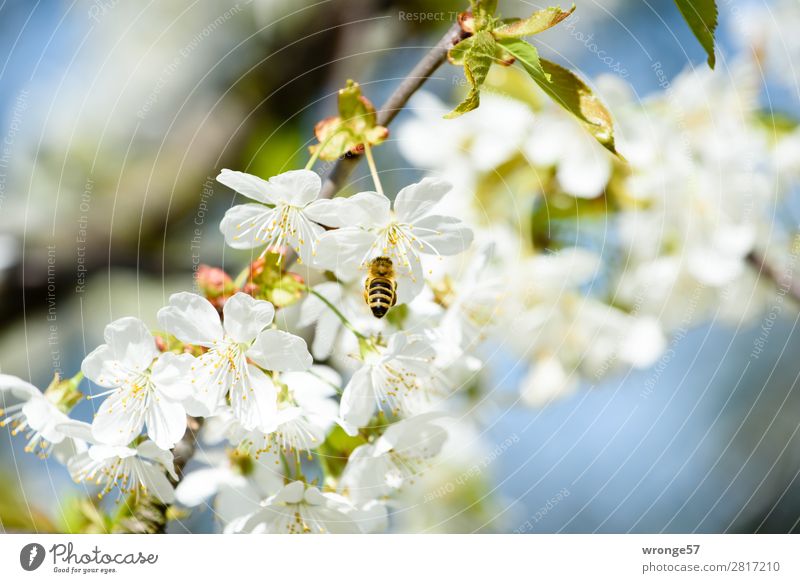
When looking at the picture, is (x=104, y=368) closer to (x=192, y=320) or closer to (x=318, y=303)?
(x=192, y=320)

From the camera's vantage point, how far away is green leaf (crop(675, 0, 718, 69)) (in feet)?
2.73

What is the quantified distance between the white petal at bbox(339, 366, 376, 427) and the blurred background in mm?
459

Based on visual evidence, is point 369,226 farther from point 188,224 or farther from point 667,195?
point 188,224

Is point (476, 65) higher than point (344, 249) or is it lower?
higher

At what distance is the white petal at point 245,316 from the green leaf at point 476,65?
312mm

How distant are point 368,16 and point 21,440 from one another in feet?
3.57

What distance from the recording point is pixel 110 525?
112 cm

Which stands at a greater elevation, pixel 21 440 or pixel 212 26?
pixel 212 26

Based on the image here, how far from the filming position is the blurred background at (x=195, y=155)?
1344mm

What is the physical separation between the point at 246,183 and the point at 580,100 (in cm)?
43

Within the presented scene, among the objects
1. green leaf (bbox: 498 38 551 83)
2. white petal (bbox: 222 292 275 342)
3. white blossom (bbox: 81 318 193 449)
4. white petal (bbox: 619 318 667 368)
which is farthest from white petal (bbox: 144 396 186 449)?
white petal (bbox: 619 318 667 368)

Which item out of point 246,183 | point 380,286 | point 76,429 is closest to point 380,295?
point 380,286

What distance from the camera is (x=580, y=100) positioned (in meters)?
0.85
